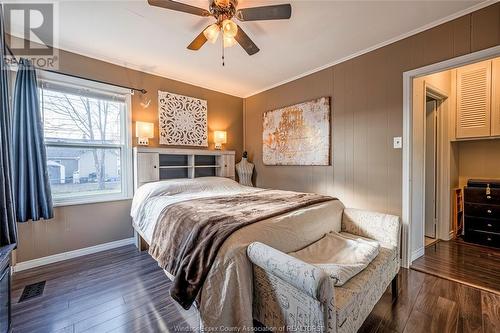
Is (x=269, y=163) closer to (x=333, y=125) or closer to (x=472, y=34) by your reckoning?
(x=333, y=125)

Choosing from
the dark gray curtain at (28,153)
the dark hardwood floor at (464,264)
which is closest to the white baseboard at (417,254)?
the dark hardwood floor at (464,264)

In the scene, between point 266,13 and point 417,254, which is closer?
point 266,13

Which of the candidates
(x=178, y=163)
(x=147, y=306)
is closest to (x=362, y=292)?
(x=147, y=306)

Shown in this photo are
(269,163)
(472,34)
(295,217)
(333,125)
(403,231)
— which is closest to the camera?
(295,217)

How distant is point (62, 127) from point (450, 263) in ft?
16.0

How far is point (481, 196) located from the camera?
296 cm

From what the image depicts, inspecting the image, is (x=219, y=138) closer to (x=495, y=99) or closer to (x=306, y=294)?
(x=306, y=294)

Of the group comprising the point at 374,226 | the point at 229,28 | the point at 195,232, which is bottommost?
the point at 374,226

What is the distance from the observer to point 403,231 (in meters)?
2.47

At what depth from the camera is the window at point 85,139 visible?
263 cm

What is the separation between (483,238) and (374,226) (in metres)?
2.23

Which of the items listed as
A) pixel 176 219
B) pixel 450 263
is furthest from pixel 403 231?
pixel 176 219

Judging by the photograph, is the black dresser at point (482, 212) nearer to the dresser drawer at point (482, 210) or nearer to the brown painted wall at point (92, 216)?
the dresser drawer at point (482, 210)

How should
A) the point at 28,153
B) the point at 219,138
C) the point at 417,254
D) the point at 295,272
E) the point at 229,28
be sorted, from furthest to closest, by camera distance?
1. the point at 219,138
2. the point at 417,254
3. the point at 28,153
4. the point at 229,28
5. the point at 295,272
